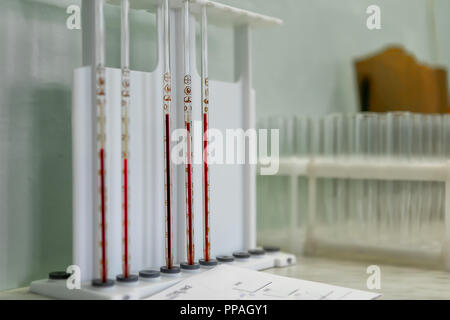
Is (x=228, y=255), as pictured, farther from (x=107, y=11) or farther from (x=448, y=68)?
(x=448, y=68)

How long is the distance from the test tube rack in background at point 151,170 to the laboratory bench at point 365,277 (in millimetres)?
35

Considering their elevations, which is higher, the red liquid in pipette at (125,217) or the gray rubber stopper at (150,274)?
the red liquid in pipette at (125,217)

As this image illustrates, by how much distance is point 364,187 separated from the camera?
115 centimetres

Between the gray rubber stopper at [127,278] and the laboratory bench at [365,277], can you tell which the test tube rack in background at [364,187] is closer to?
the laboratory bench at [365,277]

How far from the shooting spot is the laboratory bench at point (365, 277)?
87 cm

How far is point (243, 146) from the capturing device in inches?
41.9

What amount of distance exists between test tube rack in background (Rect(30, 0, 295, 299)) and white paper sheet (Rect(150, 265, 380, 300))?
3 centimetres

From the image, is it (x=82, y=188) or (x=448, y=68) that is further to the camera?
(x=448, y=68)

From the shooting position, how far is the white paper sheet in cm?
80

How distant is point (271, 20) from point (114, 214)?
18.4 inches

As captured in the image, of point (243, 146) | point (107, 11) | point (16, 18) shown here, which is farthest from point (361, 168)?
point (16, 18)

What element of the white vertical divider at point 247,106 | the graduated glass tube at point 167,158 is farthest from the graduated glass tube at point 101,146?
the white vertical divider at point 247,106
